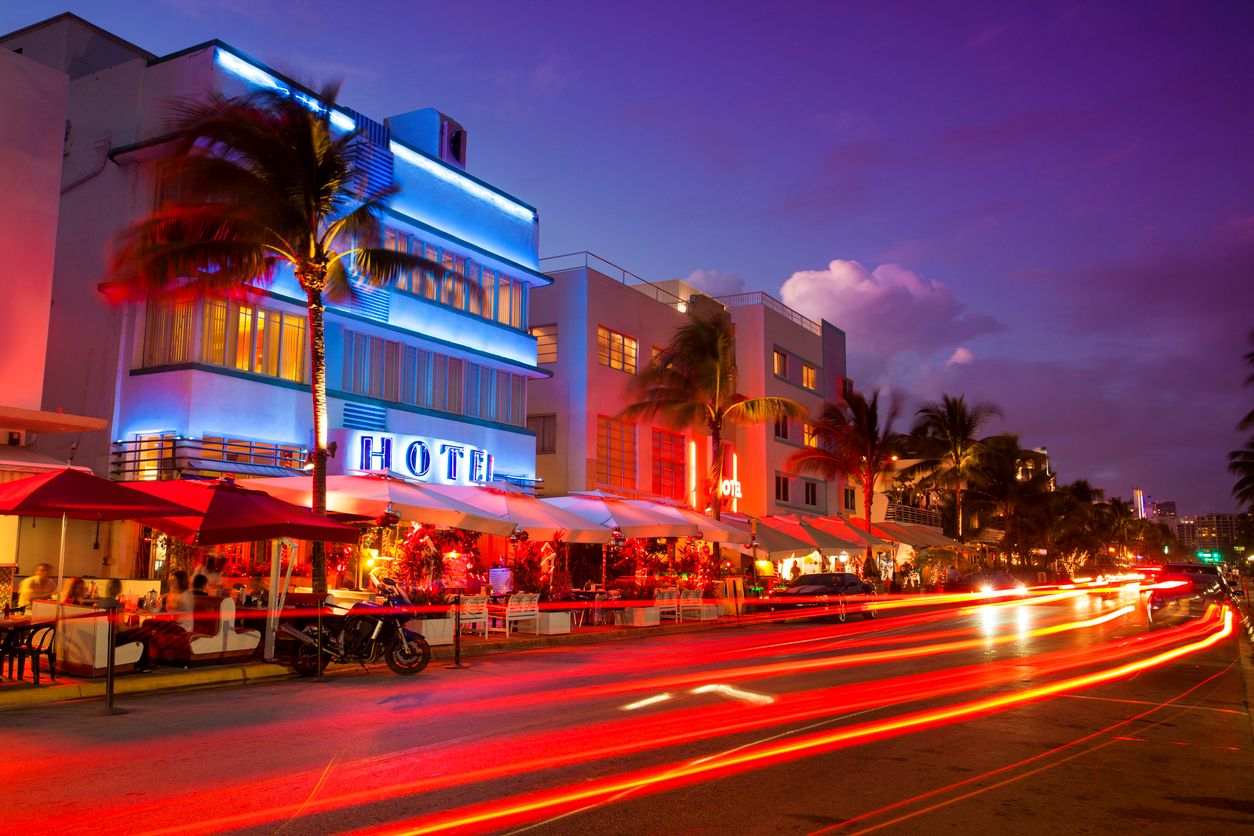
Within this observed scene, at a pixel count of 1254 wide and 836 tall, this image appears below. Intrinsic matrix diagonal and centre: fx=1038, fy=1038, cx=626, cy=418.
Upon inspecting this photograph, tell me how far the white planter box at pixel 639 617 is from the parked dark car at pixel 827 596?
22.0ft

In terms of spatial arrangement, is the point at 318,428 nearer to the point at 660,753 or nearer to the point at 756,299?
the point at 660,753

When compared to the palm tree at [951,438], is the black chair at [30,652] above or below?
below

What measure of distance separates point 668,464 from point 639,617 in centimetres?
1468

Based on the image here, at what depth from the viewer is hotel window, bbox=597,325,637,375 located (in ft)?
123

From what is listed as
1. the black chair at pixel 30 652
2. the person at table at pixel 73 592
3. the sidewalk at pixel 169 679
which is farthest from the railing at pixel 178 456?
the black chair at pixel 30 652

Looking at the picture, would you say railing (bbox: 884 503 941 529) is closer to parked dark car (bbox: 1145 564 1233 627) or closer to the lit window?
the lit window

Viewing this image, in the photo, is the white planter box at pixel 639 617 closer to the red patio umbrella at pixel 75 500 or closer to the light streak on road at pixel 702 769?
the light streak on road at pixel 702 769

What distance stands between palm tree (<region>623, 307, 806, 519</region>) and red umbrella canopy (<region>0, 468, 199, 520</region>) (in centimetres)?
2244

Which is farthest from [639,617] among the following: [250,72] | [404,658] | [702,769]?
[702,769]

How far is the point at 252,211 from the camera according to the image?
61.0ft

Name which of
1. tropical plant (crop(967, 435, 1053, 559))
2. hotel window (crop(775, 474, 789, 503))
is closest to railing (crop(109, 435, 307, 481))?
hotel window (crop(775, 474, 789, 503))

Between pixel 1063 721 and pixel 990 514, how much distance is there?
67.5 metres

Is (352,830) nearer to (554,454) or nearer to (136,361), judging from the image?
(136,361)

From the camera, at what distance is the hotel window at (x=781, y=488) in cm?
4756
